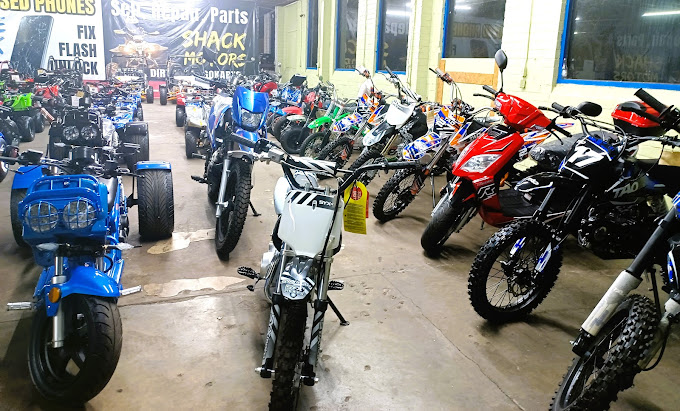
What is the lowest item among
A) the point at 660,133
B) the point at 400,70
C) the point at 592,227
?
the point at 592,227

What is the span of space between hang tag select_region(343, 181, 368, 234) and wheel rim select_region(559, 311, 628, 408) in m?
0.94

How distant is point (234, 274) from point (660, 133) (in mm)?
2884

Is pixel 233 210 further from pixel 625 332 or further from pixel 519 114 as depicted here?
pixel 625 332

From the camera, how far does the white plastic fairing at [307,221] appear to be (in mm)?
1752

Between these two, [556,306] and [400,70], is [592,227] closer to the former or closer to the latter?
[556,306]

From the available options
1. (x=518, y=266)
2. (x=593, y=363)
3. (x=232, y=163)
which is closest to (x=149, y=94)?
(x=232, y=163)

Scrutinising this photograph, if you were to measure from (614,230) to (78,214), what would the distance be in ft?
8.65

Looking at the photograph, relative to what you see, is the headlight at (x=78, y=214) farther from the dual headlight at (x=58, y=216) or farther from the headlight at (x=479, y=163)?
the headlight at (x=479, y=163)

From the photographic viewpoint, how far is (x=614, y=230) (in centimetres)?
270

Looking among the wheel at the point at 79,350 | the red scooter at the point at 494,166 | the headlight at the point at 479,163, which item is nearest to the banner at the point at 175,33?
the red scooter at the point at 494,166

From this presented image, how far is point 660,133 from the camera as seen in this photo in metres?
3.19

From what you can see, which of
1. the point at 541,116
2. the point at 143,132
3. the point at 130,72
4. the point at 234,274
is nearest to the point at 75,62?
the point at 130,72

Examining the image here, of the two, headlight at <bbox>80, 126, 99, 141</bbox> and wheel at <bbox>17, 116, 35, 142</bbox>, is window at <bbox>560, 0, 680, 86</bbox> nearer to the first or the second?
headlight at <bbox>80, 126, 99, 141</bbox>

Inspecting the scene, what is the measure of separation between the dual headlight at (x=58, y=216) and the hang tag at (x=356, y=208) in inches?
39.4
